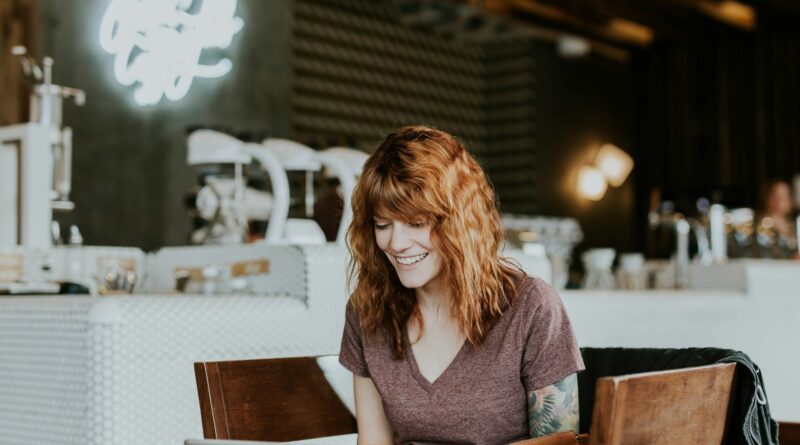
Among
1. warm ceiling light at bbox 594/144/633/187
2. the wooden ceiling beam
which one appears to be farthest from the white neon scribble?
warm ceiling light at bbox 594/144/633/187

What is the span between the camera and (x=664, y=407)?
1.25 metres

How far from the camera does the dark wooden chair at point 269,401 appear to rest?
5.33 ft

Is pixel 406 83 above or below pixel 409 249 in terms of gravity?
above

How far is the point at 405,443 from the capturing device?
67.5 inches

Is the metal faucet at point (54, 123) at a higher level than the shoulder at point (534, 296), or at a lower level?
higher

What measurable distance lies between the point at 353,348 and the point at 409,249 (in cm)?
24

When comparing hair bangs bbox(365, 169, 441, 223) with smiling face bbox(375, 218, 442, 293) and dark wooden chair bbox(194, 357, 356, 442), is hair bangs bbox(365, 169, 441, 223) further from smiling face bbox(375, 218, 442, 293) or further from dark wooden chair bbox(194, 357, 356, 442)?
dark wooden chair bbox(194, 357, 356, 442)

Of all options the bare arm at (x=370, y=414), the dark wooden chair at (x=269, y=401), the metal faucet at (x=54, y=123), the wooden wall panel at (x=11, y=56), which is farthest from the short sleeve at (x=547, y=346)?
the wooden wall panel at (x=11, y=56)

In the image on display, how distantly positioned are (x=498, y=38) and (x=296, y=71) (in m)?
2.35

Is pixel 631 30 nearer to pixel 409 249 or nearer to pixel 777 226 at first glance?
pixel 777 226

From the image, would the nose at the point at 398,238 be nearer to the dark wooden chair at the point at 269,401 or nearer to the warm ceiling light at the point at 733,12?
the dark wooden chair at the point at 269,401

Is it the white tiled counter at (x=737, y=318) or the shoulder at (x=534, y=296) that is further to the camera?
the white tiled counter at (x=737, y=318)

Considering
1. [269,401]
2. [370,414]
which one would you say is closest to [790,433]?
[370,414]

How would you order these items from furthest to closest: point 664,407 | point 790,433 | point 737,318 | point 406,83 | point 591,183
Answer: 1. point 591,183
2. point 406,83
3. point 737,318
4. point 790,433
5. point 664,407
